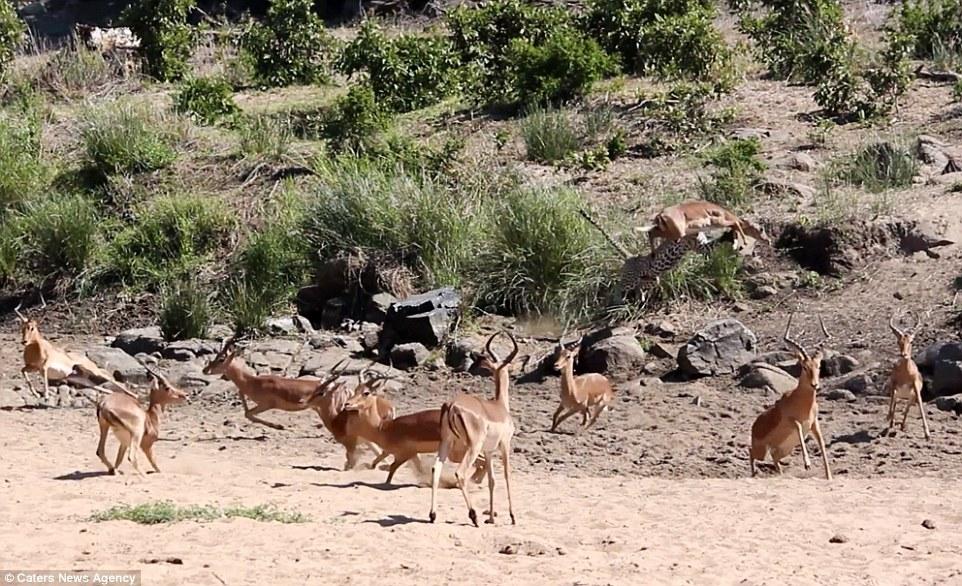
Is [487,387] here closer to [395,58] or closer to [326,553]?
[326,553]

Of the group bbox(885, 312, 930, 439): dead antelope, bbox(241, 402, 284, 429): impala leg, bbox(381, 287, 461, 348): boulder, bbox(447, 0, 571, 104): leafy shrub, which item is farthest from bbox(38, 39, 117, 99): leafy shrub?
bbox(885, 312, 930, 439): dead antelope

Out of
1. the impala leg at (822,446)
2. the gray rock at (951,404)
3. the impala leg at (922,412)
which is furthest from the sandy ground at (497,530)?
the gray rock at (951,404)

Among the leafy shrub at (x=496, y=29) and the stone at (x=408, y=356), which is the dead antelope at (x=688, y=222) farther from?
the leafy shrub at (x=496, y=29)

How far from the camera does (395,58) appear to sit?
25078mm

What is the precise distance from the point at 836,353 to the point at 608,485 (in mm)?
4411

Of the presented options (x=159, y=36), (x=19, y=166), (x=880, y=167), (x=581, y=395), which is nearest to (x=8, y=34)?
(x=159, y=36)

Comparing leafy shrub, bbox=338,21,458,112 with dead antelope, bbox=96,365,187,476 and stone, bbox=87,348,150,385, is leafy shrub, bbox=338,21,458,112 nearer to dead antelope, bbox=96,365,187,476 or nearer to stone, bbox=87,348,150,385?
stone, bbox=87,348,150,385

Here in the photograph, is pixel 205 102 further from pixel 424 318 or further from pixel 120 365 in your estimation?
pixel 424 318

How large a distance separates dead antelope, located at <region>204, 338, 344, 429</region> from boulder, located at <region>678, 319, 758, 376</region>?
3415mm

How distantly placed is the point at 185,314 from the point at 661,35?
9660mm

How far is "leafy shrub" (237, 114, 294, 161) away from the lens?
76.3 feet

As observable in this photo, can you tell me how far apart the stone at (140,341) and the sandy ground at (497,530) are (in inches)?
196

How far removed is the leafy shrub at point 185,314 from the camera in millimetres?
18453

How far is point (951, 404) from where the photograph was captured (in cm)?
1370
